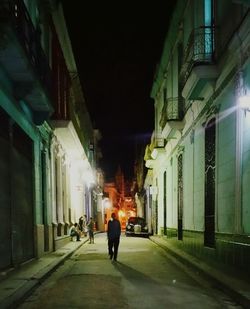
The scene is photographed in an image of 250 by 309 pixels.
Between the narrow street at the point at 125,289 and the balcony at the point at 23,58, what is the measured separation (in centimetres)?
478

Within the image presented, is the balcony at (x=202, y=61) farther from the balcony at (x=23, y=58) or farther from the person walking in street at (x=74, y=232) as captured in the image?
the person walking in street at (x=74, y=232)

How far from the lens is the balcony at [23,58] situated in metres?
9.01

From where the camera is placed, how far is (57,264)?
13.9 metres

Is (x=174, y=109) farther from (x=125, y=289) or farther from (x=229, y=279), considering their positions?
(x=125, y=289)

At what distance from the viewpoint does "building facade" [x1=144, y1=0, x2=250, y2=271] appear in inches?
425

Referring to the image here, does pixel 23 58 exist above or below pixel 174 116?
above

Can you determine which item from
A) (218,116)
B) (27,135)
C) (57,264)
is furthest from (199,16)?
(57,264)

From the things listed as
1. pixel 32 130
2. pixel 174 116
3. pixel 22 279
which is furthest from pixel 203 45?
pixel 22 279

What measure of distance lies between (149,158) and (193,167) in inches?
634

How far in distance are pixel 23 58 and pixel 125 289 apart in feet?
17.3

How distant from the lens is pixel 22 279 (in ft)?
33.1

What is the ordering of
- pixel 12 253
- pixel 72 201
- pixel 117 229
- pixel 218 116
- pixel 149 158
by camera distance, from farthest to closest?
pixel 149 158
pixel 72 201
pixel 117 229
pixel 218 116
pixel 12 253

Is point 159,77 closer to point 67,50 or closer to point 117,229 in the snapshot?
point 67,50

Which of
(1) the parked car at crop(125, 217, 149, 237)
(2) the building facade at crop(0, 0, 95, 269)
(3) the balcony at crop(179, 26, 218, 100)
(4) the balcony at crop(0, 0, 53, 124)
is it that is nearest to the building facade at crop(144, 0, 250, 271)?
(3) the balcony at crop(179, 26, 218, 100)
